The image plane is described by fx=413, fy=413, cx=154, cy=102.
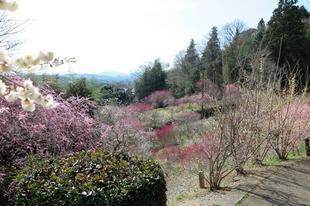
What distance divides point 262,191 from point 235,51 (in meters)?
11.4

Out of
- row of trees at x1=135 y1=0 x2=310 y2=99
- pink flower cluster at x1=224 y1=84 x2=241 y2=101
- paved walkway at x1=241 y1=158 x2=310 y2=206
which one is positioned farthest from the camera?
row of trees at x1=135 y1=0 x2=310 y2=99

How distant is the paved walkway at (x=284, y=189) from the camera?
5.75 metres

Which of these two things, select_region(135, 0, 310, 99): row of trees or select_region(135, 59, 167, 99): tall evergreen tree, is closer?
select_region(135, 0, 310, 99): row of trees

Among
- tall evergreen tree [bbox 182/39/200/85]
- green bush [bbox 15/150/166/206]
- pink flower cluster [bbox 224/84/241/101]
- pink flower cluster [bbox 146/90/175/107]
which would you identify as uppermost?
tall evergreen tree [bbox 182/39/200/85]

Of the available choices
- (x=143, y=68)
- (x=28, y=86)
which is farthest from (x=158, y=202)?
(x=143, y=68)

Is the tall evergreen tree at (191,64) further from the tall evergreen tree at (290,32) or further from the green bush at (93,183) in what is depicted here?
the green bush at (93,183)

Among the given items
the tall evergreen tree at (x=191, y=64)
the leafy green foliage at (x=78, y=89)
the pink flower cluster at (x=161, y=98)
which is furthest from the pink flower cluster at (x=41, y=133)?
the tall evergreen tree at (x=191, y=64)

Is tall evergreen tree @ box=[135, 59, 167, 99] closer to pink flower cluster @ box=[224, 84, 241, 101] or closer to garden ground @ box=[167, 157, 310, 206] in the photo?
pink flower cluster @ box=[224, 84, 241, 101]

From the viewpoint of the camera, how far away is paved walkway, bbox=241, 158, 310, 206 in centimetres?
575

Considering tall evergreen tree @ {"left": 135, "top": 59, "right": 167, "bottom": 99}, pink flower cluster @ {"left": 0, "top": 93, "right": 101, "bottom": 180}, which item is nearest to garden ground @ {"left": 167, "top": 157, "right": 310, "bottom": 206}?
pink flower cluster @ {"left": 0, "top": 93, "right": 101, "bottom": 180}

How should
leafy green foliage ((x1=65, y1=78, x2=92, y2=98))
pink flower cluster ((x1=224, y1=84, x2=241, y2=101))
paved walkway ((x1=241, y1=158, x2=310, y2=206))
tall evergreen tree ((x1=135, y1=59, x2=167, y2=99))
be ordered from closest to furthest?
paved walkway ((x1=241, y1=158, x2=310, y2=206)), pink flower cluster ((x1=224, y1=84, x2=241, y2=101)), leafy green foliage ((x1=65, y1=78, x2=92, y2=98)), tall evergreen tree ((x1=135, y1=59, x2=167, y2=99))

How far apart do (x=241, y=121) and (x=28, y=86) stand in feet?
18.6

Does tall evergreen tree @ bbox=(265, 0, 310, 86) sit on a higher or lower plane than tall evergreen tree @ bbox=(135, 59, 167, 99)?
higher

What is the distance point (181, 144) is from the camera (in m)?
18.3
